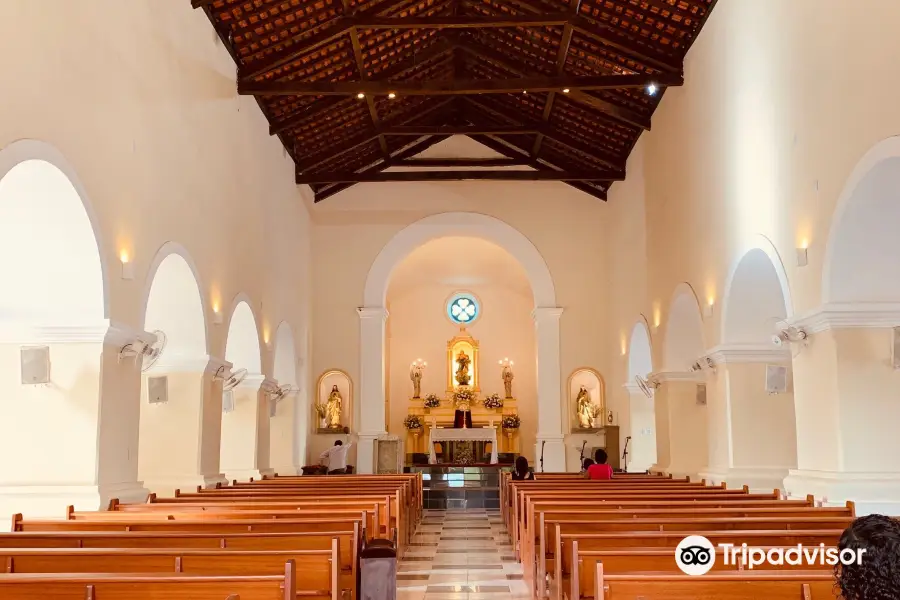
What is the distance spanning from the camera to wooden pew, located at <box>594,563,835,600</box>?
11.8 ft

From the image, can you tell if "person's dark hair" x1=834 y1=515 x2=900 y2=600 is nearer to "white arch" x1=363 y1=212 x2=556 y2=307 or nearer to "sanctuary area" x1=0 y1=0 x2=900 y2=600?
"sanctuary area" x1=0 y1=0 x2=900 y2=600

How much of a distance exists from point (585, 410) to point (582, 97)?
6.83m

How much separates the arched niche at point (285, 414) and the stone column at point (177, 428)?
5.12 m

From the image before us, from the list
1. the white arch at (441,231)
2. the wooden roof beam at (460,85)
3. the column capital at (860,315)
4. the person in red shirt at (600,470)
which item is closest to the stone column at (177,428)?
the wooden roof beam at (460,85)

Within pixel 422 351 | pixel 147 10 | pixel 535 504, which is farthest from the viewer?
pixel 422 351

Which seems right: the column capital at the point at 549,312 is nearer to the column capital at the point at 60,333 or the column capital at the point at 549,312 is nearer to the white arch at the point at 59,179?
the column capital at the point at 60,333

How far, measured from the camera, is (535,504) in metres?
7.46

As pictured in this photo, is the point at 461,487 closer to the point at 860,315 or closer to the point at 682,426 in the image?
the point at 682,426

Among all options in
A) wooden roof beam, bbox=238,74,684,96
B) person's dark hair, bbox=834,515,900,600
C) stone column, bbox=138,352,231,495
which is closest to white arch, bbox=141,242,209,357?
stone column, bbox=138,352,231,495

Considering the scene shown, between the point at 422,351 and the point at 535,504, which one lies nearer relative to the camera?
the point at 535,504

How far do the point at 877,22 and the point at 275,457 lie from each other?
1229cm

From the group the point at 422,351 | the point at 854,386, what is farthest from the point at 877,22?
the point at 422,351

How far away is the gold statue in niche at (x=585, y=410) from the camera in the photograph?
17922 millimetres

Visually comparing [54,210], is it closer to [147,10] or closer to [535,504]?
[147,10]
